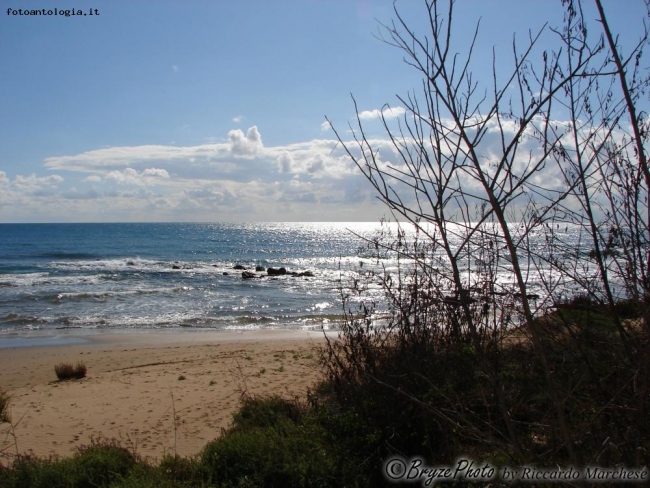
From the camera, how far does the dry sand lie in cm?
630

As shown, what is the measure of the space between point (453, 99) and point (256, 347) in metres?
12.6

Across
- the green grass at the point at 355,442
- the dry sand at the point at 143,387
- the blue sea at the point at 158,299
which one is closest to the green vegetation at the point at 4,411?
the dry sand at the point at 143,387

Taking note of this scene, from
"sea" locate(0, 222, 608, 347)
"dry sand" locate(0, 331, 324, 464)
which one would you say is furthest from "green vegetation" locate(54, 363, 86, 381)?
"sea" locate(0, 222, 608, 347)

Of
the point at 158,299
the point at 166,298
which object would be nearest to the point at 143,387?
the point at 158,299

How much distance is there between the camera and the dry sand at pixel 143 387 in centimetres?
630

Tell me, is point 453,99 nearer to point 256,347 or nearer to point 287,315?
point 256,347

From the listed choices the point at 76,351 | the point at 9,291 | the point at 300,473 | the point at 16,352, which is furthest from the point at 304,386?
the point at 9,291

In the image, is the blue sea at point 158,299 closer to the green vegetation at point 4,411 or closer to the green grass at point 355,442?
the green grass at point 355,442

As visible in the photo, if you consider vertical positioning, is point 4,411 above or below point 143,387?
above

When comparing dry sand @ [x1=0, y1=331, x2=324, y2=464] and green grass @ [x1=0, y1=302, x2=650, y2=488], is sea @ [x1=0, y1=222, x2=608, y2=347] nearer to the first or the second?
dry sand @ [x1=0, y1=331, x2=324, y2=464]

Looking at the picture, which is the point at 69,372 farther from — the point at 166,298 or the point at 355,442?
the point at 166,298

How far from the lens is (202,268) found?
135ft

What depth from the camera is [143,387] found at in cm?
893

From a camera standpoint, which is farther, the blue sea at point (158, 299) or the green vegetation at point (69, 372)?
the blue sea at point (158, 299)
